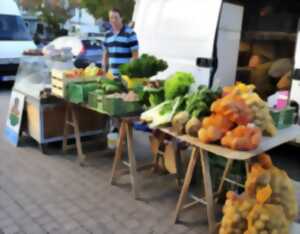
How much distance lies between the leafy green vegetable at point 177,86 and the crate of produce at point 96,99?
2.55ft

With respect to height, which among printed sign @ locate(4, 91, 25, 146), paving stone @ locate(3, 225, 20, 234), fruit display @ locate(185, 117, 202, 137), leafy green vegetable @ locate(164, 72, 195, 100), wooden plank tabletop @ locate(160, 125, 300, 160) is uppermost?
leafy green vegetable @ locate(164, 72, 195, 100)

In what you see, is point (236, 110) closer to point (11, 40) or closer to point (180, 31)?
point (180, 31)

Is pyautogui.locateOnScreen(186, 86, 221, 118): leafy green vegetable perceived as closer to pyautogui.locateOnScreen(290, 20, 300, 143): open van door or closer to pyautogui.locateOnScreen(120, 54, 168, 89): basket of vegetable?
pyautogui.locateOnScreen(120, 54, 168, 89): basket of vegetable

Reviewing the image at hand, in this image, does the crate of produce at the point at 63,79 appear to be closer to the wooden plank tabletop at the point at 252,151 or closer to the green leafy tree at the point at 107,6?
the wooden plank tabletop at the point at 252,151

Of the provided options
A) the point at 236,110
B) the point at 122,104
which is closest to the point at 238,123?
the point at 236,110

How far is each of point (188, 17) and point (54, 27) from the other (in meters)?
12.1

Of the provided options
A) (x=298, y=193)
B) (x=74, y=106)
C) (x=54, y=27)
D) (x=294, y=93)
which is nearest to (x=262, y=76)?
(x=294, y=93)

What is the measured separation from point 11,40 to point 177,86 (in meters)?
7.84

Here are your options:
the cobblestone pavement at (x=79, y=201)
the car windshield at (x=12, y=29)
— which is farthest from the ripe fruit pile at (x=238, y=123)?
the car windshield at (x=12, y=29)

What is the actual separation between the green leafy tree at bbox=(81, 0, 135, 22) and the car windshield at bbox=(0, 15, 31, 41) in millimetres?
2089

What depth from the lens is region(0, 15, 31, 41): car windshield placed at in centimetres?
978

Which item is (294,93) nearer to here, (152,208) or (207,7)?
(207,7)

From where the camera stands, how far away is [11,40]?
32.0ft

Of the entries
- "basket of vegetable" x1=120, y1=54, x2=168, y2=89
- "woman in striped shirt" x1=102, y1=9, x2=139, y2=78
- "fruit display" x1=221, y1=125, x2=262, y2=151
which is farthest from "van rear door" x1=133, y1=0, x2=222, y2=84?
"fruit display" x1=221, y1=125, x2=262, y2=151
